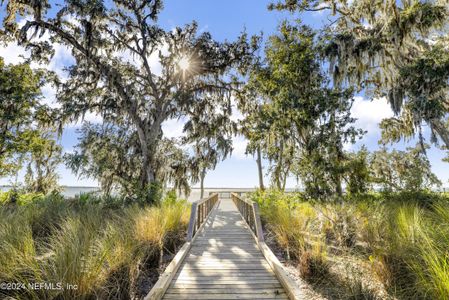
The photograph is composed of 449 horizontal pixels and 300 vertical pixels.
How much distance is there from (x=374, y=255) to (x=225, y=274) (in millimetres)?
2214

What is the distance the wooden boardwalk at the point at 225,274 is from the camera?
3.16 meters

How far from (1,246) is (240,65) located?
12.0 meters

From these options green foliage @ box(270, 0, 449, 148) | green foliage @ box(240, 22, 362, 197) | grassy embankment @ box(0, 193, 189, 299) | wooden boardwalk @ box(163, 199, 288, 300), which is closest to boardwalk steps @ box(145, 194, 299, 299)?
wooden boardwalk @ box(163, 199, 288, 300)

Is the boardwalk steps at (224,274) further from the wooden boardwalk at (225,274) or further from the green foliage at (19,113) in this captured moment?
the green foliage at (19,113)

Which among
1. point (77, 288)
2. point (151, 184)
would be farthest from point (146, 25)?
point (77, 288)

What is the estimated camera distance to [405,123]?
1334 centimetres

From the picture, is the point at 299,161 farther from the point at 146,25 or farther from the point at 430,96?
the point at 146,25

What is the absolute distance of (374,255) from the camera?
10.9ft

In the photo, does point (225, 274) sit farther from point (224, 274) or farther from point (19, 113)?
point (19, 113)

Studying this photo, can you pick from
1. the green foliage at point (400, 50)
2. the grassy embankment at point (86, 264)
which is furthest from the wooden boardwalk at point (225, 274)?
the green foliage at point (400, 50)

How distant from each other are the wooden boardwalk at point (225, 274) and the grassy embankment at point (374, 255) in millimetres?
605

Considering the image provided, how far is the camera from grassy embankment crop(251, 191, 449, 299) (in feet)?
8.30

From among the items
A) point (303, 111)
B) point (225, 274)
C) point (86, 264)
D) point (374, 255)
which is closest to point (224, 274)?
point (225, 274)

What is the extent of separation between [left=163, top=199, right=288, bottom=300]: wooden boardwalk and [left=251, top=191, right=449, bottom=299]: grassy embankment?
0.61 m
